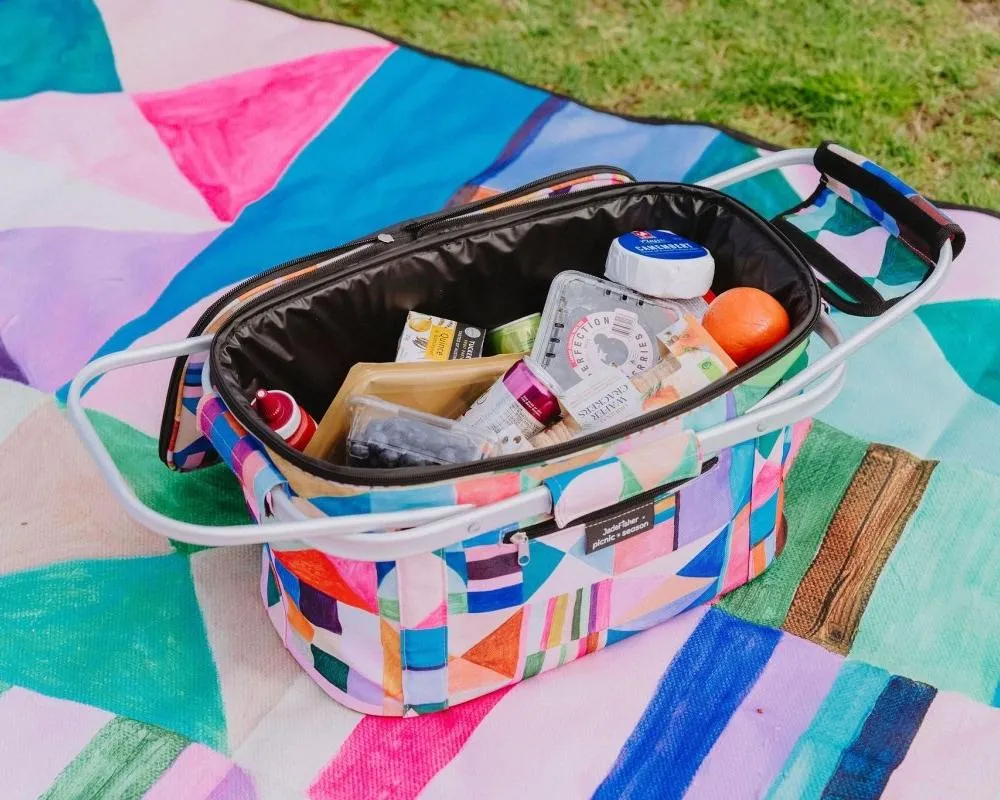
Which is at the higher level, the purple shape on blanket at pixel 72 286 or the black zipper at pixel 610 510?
the black zipper at pixel 610 510

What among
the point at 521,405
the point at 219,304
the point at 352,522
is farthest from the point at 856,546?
the point at 219,304

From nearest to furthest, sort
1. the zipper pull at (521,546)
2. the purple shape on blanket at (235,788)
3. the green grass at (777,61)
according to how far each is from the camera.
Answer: the zipper pull at (521,546)
the purple shape on blanket at (235,788)
the green grass at (777,61)

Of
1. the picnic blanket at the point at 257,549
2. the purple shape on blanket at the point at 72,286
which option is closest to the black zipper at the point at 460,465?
the picnic blanket at the point at 257,549

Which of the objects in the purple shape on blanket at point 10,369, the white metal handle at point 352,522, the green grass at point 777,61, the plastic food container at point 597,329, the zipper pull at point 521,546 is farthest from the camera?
the green grass at point 777,61

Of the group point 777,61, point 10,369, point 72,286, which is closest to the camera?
point 10,369

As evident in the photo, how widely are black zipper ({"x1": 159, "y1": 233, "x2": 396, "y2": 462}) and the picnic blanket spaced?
0.70ft

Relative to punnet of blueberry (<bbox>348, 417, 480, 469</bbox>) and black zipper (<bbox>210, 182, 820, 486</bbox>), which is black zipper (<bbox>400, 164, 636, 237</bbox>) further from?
punnet of blueberry (<bbox>348, 417, 480, 469</bbox>)

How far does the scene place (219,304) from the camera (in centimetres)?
132

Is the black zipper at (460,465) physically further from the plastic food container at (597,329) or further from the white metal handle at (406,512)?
the plastic food container at (597,329)

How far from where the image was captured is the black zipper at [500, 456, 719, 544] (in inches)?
45.6

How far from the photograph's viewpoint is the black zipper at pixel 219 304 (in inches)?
52.0

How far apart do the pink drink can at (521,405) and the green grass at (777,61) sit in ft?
3.81

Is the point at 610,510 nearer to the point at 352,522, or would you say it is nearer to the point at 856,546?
the point at 352,522

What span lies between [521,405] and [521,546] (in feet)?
0.60
